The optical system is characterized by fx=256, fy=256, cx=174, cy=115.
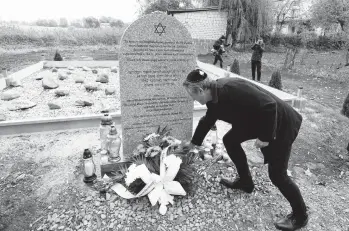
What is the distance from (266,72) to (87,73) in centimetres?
909

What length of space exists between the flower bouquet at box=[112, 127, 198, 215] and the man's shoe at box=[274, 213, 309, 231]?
1.08 m

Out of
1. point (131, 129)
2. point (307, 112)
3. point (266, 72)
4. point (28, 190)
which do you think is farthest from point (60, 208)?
point (266, 72)

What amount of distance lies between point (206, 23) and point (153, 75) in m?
20.8

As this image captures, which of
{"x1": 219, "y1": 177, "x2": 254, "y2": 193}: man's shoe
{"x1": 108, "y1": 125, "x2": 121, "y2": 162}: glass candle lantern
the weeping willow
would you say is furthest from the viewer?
the weeping willow

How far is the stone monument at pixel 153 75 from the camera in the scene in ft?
11.6

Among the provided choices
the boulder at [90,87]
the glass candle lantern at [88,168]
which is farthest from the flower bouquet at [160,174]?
the boulder at [90,87]

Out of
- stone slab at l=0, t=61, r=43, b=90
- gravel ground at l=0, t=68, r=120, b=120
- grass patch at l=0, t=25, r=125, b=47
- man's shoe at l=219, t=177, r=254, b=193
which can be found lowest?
man's shoe at l=219, t=177, r=254, b=193

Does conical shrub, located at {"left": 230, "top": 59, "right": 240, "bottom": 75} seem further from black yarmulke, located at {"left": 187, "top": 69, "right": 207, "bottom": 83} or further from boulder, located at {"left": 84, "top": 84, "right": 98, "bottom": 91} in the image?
black yarmulke, located at {"left": 187, "top": 69, "right": 207, "bottom": 83}

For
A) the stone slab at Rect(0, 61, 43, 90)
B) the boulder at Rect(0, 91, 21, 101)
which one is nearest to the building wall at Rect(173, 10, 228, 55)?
the stone slab at Rect(0, 61, 43, 90)

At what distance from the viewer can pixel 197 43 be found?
2222 centimetres

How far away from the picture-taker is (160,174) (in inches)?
121

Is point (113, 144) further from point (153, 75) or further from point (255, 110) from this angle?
point (255, 110)

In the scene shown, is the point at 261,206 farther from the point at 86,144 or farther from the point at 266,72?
the point at 266,72

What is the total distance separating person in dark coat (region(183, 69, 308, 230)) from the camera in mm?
2332
